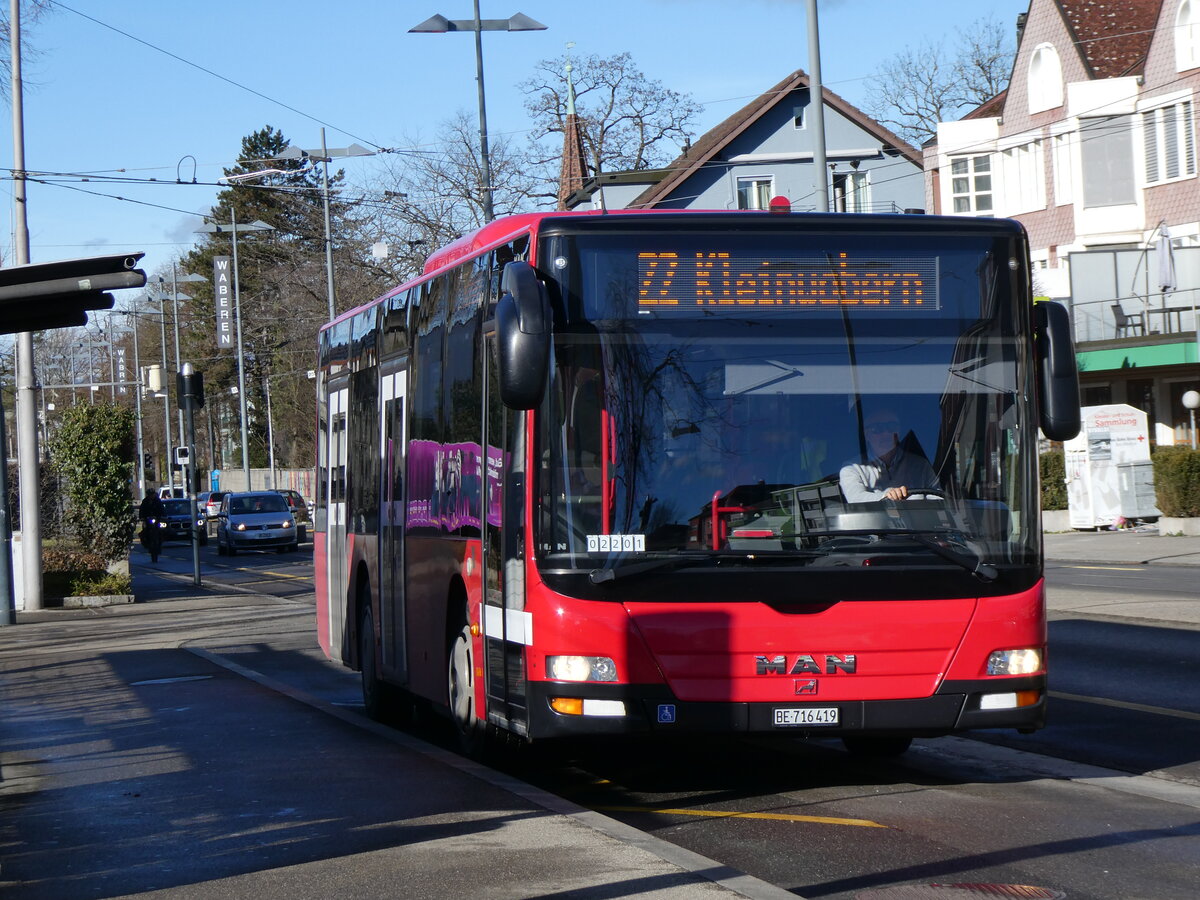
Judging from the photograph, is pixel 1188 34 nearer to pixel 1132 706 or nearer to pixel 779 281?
pixel 1132 706

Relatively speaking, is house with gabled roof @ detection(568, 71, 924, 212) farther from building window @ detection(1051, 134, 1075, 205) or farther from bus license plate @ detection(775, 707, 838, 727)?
bus license plate @ detection(775, 707, 838, 727)

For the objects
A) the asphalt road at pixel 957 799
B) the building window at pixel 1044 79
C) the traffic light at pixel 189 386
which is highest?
the building window at pixel 1044 79

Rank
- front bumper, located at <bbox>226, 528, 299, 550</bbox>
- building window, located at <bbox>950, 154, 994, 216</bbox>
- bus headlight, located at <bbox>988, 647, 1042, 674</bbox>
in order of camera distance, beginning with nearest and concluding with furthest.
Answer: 1. bus headlight, located at <bbox>988, 647, 1042, 674</bbox>
2. front bumper, located at <bbox>226, 528, 299, 550</bbox>
3. building window, located at <bbox>950, 154, 994, 216</bbox>

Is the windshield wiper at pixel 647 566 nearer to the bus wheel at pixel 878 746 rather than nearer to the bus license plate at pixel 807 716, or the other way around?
the bus license plate at pixel 807 716

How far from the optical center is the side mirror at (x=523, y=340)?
7.64 metres

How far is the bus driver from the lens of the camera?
7.99 metres

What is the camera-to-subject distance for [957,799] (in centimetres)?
845

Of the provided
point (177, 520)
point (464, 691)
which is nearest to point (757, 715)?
point (464, 691)

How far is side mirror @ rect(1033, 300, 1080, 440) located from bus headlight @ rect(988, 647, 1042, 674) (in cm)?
106

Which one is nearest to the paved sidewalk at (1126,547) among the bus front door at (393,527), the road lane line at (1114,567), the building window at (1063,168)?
the road lane line at (1114,567)

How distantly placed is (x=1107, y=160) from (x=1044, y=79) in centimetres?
436

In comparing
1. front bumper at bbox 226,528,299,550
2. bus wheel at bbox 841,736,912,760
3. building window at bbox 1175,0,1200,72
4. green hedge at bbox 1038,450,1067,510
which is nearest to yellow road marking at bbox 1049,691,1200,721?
bus wheel at bbox 841,736,912,760

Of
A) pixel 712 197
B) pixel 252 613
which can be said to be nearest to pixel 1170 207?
pixel 712 197

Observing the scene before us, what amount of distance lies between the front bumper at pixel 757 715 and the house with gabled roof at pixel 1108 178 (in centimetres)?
3182
